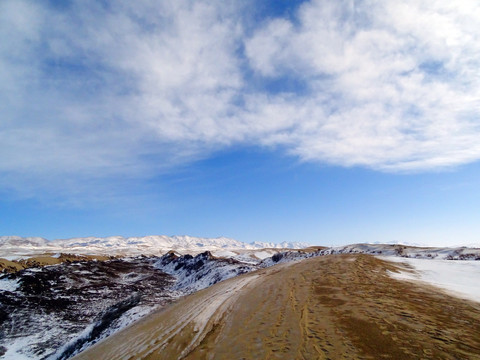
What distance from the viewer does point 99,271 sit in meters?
41.4

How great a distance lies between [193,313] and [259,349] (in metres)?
5.45

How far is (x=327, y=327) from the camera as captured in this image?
613 centimetres

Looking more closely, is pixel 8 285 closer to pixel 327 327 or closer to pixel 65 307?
pixel 65 307

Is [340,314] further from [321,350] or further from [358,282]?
[358,282]

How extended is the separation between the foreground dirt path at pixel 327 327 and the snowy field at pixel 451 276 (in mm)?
1010

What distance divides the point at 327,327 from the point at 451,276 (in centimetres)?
1046

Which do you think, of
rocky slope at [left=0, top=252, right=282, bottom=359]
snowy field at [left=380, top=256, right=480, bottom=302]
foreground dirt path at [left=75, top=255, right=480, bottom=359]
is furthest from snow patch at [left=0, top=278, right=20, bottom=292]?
snowy field at [left=380, top=256, right=480, bottom=302]

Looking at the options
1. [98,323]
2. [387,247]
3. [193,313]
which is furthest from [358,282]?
[387,247]

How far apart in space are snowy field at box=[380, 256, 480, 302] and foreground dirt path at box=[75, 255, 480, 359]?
1.01 m

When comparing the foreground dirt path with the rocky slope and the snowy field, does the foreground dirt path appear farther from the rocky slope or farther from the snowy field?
the rocky slope

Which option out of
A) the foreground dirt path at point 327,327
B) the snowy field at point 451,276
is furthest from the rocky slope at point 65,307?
the snowy field at point 451,276

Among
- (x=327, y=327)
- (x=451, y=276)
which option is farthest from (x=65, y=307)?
(x=451, y=276)

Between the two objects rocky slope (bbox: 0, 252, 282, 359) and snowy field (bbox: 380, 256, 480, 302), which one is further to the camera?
rocky slope (bbox: 0, 252, 282, 359)

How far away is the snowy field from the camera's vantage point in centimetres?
930
